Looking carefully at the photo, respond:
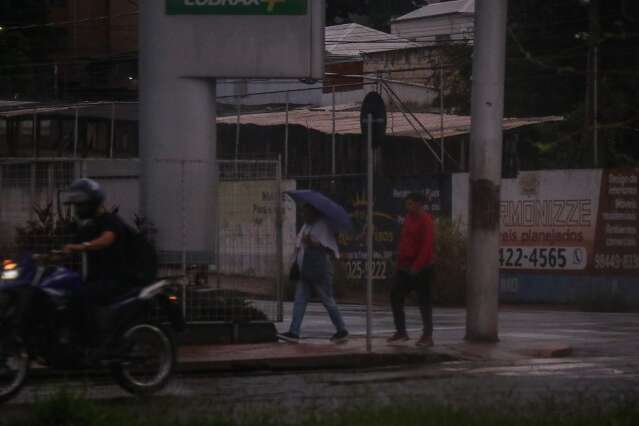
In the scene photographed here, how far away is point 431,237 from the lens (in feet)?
48.2

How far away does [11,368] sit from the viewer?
989cm

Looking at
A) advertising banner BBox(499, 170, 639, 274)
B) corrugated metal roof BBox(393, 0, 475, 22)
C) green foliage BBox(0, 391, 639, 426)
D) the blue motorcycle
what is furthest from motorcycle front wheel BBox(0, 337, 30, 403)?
corrugated metal roof BBox(393, 0, 475, 22)

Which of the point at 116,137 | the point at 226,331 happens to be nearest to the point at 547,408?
the point at 226,331

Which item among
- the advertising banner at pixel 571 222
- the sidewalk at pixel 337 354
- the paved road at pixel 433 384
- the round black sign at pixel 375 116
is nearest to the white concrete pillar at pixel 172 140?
the sidewalk at pixel 337 354

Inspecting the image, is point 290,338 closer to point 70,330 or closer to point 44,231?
point 44,231

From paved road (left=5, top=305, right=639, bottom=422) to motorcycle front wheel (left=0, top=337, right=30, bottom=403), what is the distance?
0.24 metres

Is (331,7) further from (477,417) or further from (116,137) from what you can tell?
(477,417)

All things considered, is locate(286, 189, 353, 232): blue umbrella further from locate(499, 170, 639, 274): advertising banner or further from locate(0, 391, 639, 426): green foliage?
locate(499, 170, 639, 274): advertising banner

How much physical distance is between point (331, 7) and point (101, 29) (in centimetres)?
1555

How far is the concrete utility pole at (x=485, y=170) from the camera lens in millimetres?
15078

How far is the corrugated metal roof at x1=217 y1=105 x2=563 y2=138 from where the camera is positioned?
33906 millimetres

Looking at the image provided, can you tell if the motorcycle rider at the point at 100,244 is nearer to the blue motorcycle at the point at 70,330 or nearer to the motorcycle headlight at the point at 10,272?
the blue motorcycle at the point at 70,330

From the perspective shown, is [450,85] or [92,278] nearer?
[92,278]

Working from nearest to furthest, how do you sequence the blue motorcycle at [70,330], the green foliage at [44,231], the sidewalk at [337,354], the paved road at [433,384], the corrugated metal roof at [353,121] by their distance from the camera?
the paved road at [433,384] → the blue motorcycle at [70,330] → the sidewalk at [337,354] → the green foliage at [44,231] → the corrugated metal roof at [353,121]
